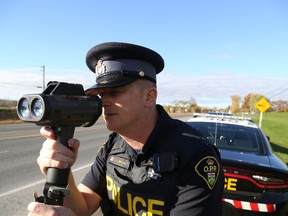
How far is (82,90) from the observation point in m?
1.65

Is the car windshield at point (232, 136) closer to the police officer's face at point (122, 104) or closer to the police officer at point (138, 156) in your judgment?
the police officer at point (138, 156)

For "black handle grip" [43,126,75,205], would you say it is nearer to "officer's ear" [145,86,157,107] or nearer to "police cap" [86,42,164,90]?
"police cap" [86,42,164,90]

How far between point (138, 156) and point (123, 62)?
0.57m

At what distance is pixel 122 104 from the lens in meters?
1.82

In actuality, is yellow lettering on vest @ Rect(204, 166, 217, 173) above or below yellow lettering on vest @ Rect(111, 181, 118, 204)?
above

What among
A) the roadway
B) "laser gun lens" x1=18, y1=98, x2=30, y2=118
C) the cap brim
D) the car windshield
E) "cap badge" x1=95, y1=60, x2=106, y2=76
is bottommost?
the roadway

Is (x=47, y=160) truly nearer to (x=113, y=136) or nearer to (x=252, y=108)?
(x=113, y=136)

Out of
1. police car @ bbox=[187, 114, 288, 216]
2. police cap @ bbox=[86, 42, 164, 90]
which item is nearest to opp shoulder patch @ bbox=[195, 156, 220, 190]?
police cap @ bbox=[86, 42, 164, 90]

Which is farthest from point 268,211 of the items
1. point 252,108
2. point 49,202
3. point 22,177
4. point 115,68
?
point 252,108

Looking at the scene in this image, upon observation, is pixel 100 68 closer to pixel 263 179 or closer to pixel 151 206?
pixel 151 206

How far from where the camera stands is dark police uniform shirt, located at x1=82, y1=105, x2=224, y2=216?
5.30 ft

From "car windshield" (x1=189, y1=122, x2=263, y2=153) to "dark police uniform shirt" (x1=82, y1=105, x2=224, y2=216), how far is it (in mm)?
2718

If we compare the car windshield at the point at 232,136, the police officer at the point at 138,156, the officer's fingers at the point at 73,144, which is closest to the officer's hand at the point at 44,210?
the police officer at the point at 138,156

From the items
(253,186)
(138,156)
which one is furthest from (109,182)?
(253,186)
